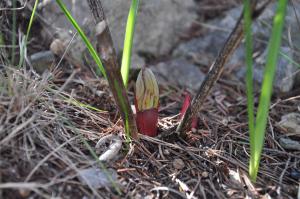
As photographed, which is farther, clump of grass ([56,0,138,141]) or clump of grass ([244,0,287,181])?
clump of grass ([56,0,138,141])

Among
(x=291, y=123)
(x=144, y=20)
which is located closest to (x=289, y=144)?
(x=291, y=123)

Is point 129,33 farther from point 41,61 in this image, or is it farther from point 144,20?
point 144,20

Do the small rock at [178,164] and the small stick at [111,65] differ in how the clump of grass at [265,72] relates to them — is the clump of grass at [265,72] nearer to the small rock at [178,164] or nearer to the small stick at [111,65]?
the small rock at [178,164]

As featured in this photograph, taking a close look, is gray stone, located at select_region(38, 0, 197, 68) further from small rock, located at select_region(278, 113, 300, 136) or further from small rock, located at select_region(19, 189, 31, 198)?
small rock, located at select_region(19, 189, 31, 198)

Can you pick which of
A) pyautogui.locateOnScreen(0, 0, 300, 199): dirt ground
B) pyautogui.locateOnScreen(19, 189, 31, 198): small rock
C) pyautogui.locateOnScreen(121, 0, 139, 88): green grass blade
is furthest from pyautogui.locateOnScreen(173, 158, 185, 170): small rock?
pyautogui.locateOnScreen(19, 189, 31, 198): small rock

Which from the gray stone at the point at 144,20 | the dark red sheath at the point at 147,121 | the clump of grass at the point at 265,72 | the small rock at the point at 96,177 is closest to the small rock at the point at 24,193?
the small rock at the point at 96,177

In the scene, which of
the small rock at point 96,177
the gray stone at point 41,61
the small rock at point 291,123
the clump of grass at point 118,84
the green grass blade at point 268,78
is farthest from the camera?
the gray stone at point 41,61

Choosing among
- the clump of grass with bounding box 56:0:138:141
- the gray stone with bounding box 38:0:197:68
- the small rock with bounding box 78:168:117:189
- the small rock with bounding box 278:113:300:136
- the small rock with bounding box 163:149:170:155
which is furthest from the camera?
the gray stone with bounding box 38:0:197:68
